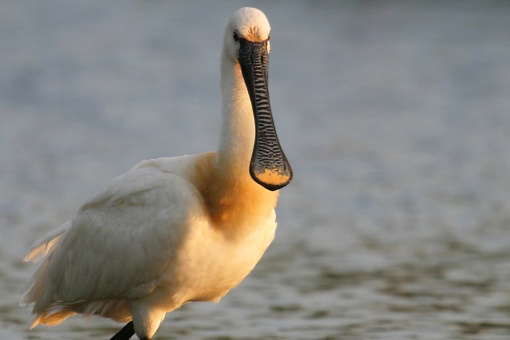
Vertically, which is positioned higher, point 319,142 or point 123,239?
point 319,142

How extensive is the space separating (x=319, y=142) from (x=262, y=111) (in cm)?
932

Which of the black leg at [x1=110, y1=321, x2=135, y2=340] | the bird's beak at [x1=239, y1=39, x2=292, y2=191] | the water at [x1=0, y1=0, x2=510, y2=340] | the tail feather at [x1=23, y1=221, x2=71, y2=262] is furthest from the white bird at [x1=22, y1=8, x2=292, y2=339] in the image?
the water at [x1=0, y1=0, x2=510, y2=340]

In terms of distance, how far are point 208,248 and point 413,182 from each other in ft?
24.5

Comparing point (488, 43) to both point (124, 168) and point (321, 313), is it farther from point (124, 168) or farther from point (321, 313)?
point (321, 313)

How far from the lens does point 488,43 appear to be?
23.5 m

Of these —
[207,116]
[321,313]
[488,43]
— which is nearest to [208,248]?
[321,313]

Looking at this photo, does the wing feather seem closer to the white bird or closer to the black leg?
the white bird

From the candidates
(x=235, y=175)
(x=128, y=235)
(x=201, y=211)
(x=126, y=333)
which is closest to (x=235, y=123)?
(x=235, y=175)

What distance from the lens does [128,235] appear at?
7.55 m

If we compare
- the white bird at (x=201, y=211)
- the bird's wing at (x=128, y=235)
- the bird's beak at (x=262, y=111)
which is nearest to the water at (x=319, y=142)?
the bird's wing at (x=128, y=235)

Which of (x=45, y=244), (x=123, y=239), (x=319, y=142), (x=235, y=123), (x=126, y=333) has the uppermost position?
(x=319, y=142)

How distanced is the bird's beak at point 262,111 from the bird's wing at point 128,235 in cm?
47

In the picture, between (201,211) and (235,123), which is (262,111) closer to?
(235,123)

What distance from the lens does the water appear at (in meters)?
9.76
